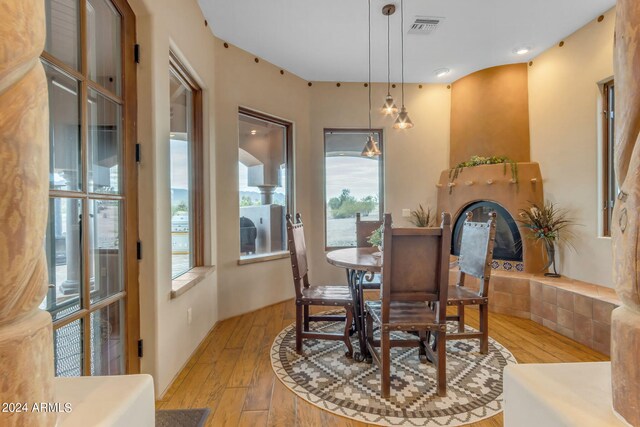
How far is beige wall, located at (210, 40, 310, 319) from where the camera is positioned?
3131 millimetres

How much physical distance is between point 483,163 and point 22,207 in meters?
4.15

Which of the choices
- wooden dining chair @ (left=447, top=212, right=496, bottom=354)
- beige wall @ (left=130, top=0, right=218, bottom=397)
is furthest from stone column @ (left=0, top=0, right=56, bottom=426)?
wooden dining chair @ (left=447, top=212, right=496, bottom=354)

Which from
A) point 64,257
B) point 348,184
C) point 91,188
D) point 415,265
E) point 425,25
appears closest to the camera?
point 64,257

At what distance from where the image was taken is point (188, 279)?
2.40m

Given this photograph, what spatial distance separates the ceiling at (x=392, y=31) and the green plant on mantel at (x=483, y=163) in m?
1.17

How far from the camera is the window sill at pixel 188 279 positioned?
2113 mm

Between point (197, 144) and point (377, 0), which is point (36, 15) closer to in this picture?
point (197, 144)

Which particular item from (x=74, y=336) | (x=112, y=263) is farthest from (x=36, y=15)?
(x=112, y=263)

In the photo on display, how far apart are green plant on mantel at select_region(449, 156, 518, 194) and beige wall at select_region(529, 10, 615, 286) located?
29cm

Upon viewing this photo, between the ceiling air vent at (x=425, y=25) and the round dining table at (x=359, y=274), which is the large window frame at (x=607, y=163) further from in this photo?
the round dining table at (x=359, y=274)

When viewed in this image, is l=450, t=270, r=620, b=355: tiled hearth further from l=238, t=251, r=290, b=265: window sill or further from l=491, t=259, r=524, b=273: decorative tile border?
l=238, t=251, r=290, b=265: window sill

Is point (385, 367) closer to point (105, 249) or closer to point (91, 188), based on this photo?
point (105, 249)

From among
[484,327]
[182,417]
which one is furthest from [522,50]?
[182,417]

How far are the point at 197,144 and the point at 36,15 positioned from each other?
8.21ft
